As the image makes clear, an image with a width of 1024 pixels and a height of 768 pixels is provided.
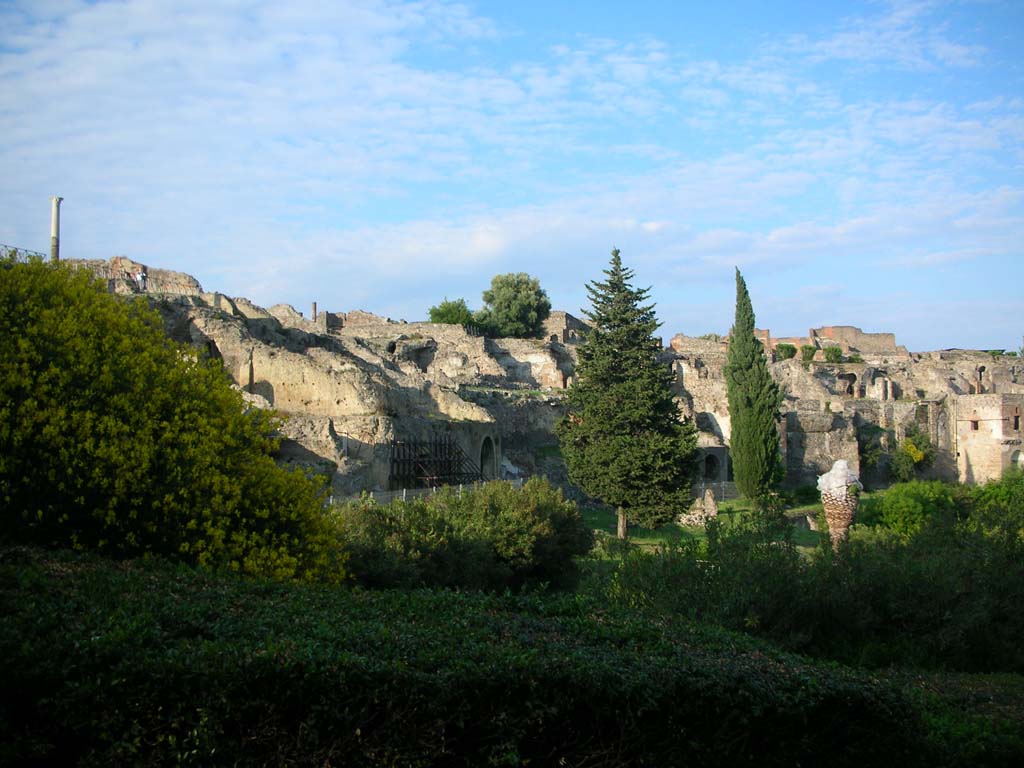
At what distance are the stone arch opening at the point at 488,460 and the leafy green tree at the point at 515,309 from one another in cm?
2995

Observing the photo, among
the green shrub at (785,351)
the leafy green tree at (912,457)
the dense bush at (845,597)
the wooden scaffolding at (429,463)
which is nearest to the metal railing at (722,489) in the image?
the wooden scaffolding at (429,463)

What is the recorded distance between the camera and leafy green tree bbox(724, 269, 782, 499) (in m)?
36.5

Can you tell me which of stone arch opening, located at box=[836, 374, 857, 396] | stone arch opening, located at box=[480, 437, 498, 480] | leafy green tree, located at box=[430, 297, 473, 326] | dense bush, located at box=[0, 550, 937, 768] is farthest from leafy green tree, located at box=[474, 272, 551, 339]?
dense bush, located at box=[0, 550, 937, 768]

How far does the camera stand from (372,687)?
4.88m

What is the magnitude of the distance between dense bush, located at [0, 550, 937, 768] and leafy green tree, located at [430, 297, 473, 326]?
55.1 metres

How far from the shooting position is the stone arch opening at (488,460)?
3106 centimetres

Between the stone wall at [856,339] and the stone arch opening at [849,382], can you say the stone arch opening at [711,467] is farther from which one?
the stone wall at [856,339]

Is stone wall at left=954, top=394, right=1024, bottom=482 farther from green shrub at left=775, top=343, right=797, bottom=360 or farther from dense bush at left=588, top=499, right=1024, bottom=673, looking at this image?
dense bush at left=588, top=499, right=1024, bottom=673

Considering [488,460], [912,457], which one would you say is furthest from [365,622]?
[912,457]

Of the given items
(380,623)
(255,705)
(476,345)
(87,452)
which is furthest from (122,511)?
(476,345)

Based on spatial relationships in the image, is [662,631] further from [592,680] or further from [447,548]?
[447,548]

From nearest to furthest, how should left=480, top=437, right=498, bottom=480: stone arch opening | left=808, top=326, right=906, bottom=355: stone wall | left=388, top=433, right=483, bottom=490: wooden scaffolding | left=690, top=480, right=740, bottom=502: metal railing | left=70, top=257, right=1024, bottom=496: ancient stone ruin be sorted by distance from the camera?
left=388, top=433, right=483, bottom=490: wooden scaffolding < left=70, top=257, right=1024, bottom=496: ancient stone ruin < left=480, top=437, right=498, bottom=480: stone arch opening < left=690, top=480, right=740, bottom=502: metal railing < left=808, top=326, right=906, bottom=355: stone wall

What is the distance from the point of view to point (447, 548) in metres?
14.0

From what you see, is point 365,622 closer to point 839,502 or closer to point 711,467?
point 839,502
